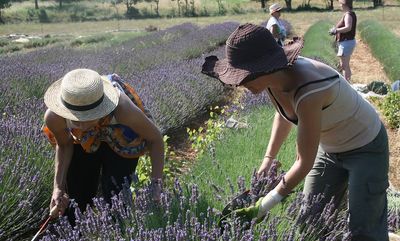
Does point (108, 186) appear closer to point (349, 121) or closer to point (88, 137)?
point (88, 137)

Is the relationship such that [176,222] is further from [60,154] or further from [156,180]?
[60,154]

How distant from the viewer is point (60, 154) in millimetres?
2533

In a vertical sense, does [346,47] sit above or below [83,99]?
below

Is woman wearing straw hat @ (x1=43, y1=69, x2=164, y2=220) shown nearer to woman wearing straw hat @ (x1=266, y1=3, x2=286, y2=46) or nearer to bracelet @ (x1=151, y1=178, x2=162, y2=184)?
bracelet @ (x1=151, y1=178, x2=162, y2=184)

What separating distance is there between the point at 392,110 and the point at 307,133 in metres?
4.33

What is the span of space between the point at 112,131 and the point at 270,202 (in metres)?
0.87

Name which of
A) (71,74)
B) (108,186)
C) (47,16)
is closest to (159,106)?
(108,186)

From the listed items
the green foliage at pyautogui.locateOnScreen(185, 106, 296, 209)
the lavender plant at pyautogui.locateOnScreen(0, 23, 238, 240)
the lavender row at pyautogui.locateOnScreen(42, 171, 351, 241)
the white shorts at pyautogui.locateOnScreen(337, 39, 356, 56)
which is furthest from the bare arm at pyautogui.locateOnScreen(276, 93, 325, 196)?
the white shorts at pyautogui.locateOnScreen(337, 39, 356, 56)

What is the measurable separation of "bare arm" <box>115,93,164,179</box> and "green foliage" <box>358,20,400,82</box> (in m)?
7.89

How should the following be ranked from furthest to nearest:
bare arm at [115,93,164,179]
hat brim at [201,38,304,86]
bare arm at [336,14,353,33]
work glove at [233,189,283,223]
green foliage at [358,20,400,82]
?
1. green foliage at [358,20,400,82]
2. bare arm at [336,14,353,33]
3. bare arm at [115,93,164,179]
4. work glove at [233,189,283,223]
5. hat brim at [201,38,304,86]

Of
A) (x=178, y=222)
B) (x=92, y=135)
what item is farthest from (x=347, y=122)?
(x=92, y=135)

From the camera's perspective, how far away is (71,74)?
2.23 metres

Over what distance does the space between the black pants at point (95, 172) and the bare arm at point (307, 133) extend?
944 millimetres

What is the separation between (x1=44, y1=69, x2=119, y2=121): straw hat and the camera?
214 cm
